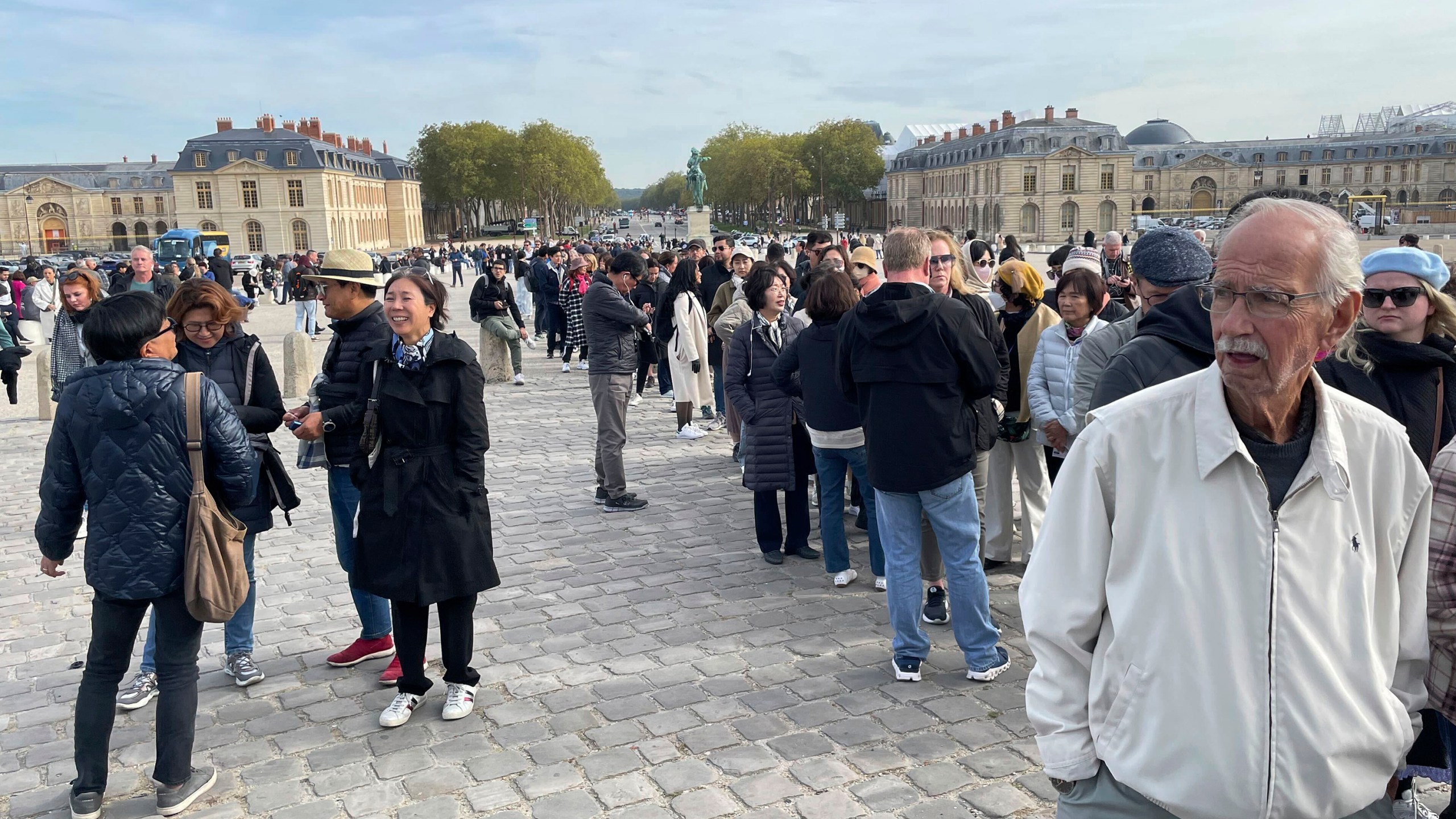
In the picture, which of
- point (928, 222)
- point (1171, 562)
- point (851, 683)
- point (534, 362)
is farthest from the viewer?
point (928, 222)

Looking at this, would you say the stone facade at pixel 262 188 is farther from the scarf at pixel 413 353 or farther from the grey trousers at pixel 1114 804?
the grey trousers at pixel 1114 804

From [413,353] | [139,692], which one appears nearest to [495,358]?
[139,692]

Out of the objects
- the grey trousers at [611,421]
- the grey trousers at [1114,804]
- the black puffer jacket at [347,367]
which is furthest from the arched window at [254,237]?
the grey trousers at [1114,804]

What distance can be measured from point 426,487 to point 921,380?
2.12 meters

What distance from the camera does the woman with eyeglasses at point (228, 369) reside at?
4.80 metres

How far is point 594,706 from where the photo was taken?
4793 mm

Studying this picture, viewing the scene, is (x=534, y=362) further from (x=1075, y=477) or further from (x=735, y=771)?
(x=1075, y=477)

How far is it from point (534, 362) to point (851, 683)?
13.7 metres

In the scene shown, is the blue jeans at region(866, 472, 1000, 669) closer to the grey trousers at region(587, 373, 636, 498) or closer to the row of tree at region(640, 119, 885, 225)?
the grey trousers at region(587, 373, 636, 498)

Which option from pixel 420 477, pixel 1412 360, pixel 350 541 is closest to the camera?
pixel 1412 360

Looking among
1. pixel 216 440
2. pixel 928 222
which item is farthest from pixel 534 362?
pixel 928 222

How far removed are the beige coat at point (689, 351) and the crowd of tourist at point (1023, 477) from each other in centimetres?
162

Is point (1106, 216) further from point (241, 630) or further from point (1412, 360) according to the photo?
point (241, 630)

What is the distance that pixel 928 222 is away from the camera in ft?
375
